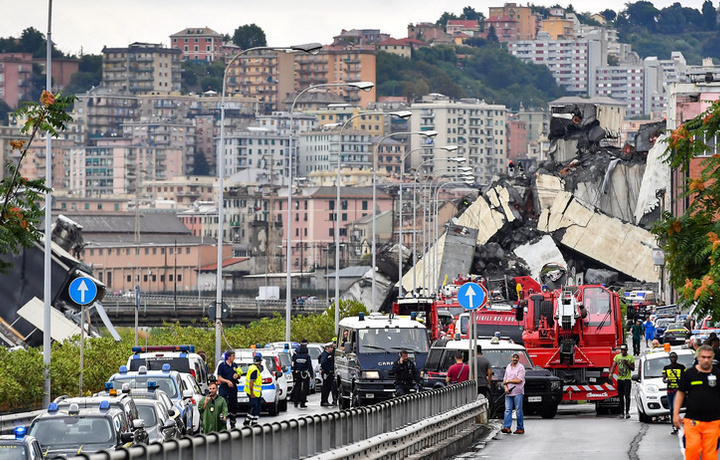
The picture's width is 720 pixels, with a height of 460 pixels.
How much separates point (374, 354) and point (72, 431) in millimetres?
15348

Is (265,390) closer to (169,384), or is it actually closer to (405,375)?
(405,375)

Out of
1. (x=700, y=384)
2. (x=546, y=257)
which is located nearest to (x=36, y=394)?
(x=700, y=384)

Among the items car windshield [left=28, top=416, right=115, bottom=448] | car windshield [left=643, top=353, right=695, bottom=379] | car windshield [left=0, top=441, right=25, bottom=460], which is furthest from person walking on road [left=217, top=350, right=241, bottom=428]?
car windshield [left=0, top=441, right=25, bottom=460]

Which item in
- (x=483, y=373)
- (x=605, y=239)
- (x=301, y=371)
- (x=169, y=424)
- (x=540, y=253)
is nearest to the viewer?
(x=169, y=424)

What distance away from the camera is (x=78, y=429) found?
19.7m

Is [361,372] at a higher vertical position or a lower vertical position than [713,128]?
lower

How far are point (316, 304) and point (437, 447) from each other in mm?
106662

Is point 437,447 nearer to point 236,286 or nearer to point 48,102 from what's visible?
point 48,102

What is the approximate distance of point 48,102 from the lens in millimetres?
24078

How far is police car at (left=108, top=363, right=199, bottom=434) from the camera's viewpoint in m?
26.3

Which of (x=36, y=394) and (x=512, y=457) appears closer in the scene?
(x=512, y=457)

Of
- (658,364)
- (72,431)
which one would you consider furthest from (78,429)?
(658,364)

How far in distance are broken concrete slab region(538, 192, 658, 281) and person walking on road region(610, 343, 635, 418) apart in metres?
65.9

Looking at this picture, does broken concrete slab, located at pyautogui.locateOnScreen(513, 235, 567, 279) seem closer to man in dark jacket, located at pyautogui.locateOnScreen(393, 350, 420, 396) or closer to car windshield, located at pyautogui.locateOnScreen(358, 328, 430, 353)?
car windshield, located at pyautogui.locateOnScreen(358, 328, 430, 353)
